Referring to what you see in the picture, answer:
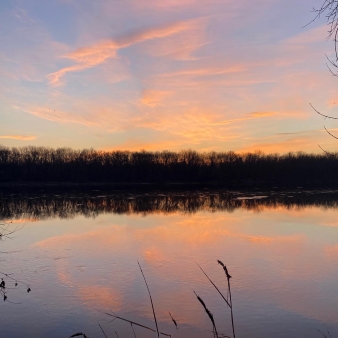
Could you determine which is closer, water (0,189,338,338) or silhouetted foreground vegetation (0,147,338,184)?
water (0,189,338,338)

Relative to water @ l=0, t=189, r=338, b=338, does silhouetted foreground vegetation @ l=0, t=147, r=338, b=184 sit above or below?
above

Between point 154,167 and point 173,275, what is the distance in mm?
58240

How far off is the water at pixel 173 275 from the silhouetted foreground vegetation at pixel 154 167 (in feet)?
139

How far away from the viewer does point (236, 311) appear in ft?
19.5

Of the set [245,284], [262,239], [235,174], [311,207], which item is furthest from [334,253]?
[235,174]

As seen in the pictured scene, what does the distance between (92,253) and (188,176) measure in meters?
52.3

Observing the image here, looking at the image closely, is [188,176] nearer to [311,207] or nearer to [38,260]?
[311,207]

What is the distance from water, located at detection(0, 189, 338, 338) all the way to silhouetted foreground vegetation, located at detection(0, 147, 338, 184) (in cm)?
4233

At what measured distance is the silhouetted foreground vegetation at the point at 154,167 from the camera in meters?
57.2

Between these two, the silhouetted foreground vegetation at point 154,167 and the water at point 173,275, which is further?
the silhouetted foreground vegetation at point 154,167

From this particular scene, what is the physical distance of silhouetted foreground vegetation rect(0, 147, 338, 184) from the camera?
5725cm

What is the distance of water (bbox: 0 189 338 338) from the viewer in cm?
556

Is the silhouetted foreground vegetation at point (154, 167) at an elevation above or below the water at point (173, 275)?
above

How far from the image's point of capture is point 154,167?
6600 cm
